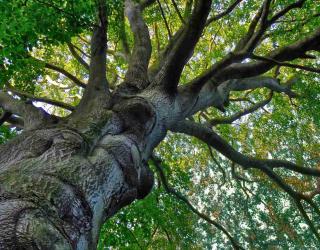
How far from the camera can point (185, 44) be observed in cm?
413

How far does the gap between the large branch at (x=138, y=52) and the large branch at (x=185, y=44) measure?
78 centimetres

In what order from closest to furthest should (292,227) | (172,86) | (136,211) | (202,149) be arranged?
(172,86), (136,211), (292,227), (202,149)

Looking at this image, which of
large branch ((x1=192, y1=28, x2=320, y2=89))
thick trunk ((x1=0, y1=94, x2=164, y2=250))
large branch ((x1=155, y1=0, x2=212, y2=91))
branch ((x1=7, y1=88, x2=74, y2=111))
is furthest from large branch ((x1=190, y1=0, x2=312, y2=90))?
branch ((x1=7, y1=88, x2=74, y2=111))

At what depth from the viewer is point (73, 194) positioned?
8.18 ft

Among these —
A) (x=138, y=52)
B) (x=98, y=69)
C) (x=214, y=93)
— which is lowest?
(x=98, y=69)

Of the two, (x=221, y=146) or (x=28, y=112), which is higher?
(x=221, y=146)

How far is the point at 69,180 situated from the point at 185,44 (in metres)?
2.25

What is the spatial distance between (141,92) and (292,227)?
23.7 ft

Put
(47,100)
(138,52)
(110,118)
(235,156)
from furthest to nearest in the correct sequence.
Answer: (235,156), (138,52), (47,100), (110,118)

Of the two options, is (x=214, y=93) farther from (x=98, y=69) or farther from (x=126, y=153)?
(x=126, y=153)

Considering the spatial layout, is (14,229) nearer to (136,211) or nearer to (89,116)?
(89,116)

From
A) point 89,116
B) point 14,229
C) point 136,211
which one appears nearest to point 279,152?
point 136,211

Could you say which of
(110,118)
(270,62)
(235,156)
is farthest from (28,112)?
(235,156)

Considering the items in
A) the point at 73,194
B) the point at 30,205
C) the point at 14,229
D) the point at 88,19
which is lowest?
the point at 14,229
